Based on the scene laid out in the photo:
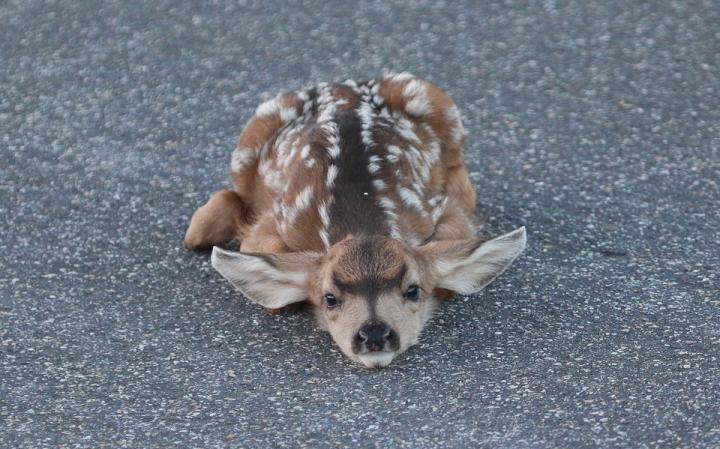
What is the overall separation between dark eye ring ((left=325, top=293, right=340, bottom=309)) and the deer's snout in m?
0.25

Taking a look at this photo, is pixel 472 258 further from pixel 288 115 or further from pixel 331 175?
pixel 288 115

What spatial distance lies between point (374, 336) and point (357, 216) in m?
0.76

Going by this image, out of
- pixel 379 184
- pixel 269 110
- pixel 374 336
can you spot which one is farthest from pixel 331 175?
pixel 374 336

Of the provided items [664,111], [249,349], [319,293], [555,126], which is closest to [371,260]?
[319,293]

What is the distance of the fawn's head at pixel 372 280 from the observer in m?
5.04

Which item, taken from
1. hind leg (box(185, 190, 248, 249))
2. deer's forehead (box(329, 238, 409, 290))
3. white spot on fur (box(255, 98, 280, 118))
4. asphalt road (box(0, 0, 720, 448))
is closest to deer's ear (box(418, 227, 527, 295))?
asphalt road (box(0, 0, 720, 448))

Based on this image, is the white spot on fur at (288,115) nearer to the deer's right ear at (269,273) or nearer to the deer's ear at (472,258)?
the deer's right ear at (269,273)

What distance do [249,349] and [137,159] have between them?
2.50 m

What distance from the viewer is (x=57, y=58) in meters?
8.95

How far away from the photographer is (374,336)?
4.96 m

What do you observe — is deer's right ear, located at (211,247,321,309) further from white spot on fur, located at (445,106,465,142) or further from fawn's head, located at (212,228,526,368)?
white spot on fur, located at (445,106,465,142)

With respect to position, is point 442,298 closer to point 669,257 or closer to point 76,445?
point 669,257

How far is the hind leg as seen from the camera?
6.21 metres

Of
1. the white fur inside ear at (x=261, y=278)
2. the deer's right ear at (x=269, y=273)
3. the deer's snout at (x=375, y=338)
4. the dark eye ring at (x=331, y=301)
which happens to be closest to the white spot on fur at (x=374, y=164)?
the deer's right ear at (x=269, y=273)
